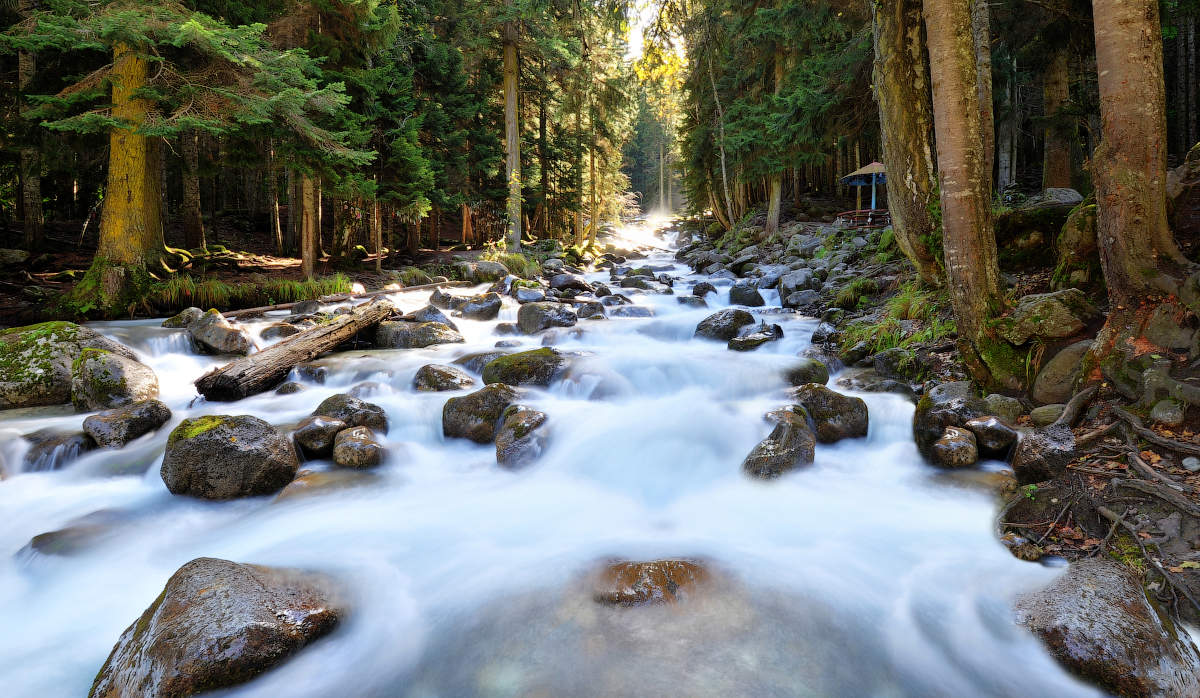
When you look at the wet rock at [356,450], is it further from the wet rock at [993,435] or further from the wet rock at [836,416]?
the wet rock at [993,435]

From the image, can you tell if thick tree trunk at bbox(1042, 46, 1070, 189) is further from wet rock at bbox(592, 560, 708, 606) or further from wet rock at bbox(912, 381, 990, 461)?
wet rock at bbox(592, 560, 708, 606)

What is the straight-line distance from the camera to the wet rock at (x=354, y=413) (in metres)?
6.70

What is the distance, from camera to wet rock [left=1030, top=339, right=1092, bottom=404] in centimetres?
496

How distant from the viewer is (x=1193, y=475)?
3572 mm

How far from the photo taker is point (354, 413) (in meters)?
6.77

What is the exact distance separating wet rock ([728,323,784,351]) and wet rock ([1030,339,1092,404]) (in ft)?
15.0

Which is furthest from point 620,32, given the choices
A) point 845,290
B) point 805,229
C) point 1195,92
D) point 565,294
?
point 1195,92

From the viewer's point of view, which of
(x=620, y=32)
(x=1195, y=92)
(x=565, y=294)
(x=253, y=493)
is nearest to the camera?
(x=253, y=493)

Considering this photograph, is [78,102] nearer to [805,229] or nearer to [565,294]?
[565,294]

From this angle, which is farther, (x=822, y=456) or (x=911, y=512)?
(x=822, y=456)

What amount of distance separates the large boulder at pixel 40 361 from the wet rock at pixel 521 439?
5795mm

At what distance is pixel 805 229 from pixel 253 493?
20.0 meters

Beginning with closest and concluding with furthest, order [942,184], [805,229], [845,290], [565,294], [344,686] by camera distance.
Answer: [344,686] < [942,184] < [845,290] < [565,294] < [805,229]

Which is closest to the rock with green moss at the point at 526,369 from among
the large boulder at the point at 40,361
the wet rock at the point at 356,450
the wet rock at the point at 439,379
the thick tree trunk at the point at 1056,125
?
the wet rock at the point at 439,379
